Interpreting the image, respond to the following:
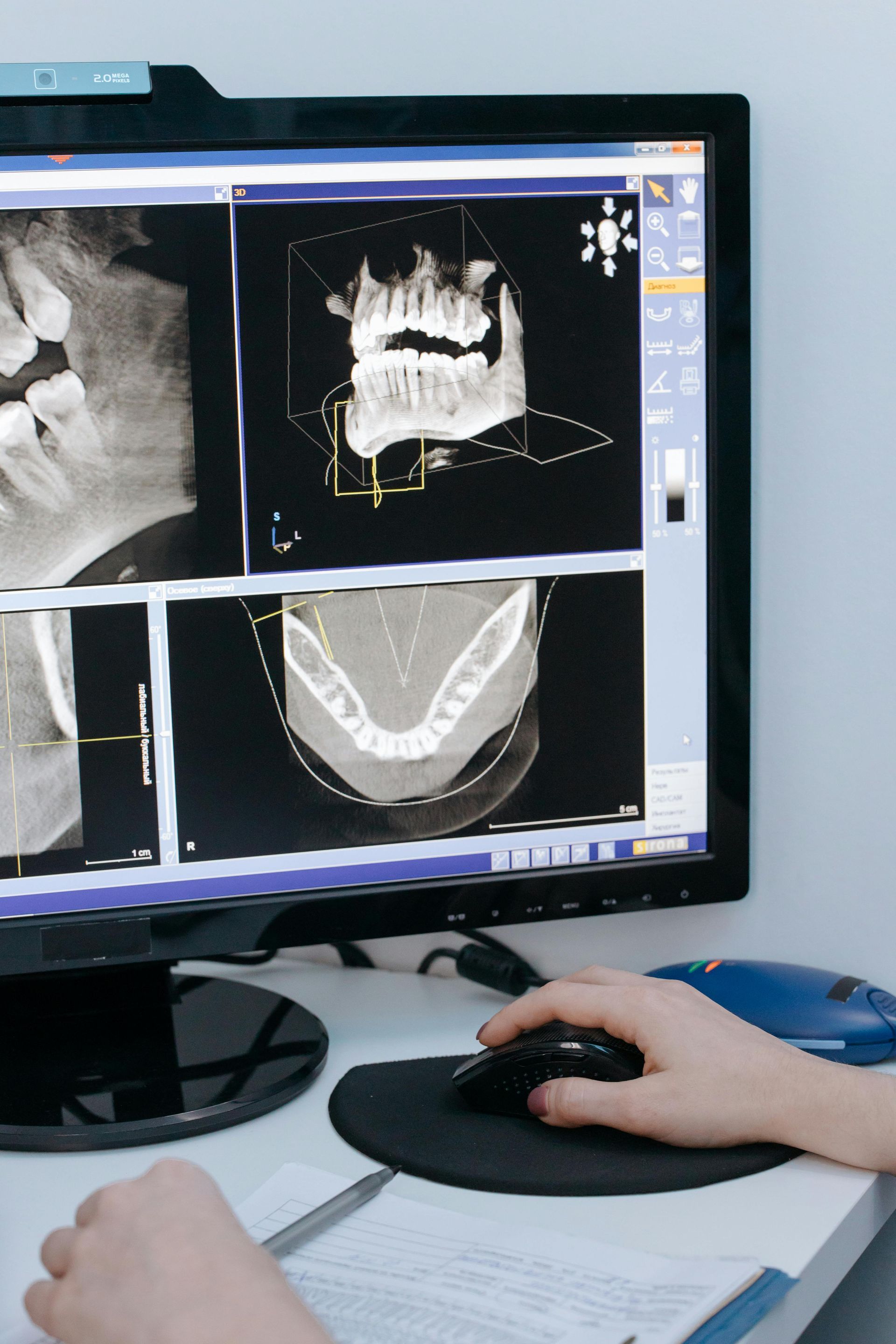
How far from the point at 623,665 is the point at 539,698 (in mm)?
64

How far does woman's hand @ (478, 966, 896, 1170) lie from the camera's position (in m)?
0.63

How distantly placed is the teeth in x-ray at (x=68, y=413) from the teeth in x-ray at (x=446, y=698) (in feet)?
0.69

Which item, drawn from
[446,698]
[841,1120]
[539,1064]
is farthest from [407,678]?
[841,1120]

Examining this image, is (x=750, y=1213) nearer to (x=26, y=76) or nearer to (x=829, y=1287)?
(x=829, y=1287)

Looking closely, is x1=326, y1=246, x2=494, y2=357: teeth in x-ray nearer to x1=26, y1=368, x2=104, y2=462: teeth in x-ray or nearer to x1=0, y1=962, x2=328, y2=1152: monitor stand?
x1=26, y1=368, x2=104, y2=462: teeth in x-ray

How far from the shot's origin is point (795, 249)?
0.86 metres

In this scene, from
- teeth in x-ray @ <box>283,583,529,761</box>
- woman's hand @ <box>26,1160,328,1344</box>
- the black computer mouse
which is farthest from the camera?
teeth in x-ray @ <box>283,583,529,761</box>

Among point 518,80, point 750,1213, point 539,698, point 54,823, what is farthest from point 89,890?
point 518,80

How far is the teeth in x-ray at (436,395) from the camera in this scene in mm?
750

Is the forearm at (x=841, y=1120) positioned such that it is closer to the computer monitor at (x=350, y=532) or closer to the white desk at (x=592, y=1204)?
the white desk at (x=592, y=1204)

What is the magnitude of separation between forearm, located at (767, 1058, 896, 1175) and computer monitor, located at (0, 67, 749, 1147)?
206mm

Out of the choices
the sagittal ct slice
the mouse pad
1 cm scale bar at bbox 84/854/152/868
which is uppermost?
the sagittal ct slice

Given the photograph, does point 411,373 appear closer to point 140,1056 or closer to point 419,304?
point 419,304

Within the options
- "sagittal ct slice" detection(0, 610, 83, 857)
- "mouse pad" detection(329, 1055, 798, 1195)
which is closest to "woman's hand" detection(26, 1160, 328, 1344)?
"mouse pad" detection(329, 1055, 798, 1195)
